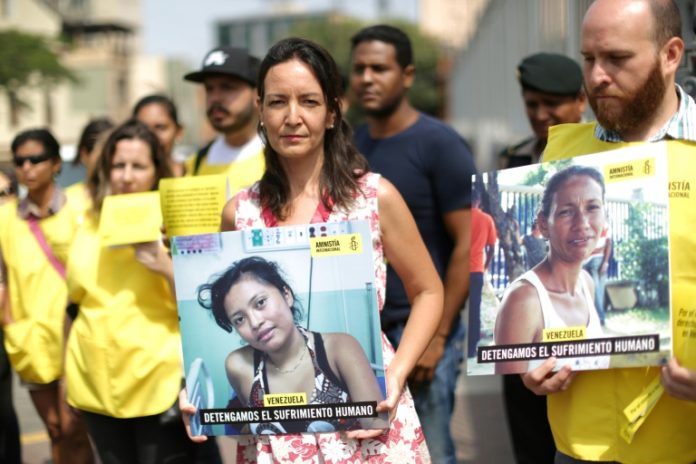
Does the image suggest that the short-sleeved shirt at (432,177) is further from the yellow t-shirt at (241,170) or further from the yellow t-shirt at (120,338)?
the yellow t-shirt at (120,338)

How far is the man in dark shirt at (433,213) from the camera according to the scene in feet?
13.5

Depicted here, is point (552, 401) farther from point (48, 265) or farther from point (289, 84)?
point (48, 265)

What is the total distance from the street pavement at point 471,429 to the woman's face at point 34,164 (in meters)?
2.13

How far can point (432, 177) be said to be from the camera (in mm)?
4281

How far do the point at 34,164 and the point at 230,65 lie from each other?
1.33 m

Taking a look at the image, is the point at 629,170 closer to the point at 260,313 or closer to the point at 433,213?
the point at 260,313

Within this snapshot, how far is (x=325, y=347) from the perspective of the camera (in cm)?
261

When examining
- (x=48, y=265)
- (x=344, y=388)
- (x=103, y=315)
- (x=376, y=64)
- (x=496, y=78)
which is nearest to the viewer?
(x=344, y=388)

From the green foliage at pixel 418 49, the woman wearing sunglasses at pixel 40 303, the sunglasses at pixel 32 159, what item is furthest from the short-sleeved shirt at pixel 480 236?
the green foliage at pixel 418 49

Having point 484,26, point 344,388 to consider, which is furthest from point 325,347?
point 484,26

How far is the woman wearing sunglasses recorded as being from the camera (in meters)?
4.97

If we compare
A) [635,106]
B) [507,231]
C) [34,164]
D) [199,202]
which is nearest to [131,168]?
[199,202]

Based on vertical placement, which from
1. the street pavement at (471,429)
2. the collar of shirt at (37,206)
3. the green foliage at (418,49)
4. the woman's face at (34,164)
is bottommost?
the street pavement at (471,429)

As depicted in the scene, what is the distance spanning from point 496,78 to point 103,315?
56.3 feet
